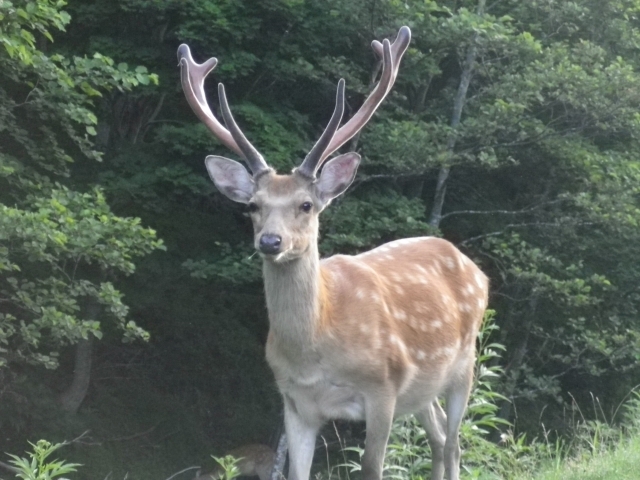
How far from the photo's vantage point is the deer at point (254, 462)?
44.4 ft

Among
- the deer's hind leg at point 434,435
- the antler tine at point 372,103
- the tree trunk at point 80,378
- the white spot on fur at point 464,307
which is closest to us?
the antler tine at point 372,103

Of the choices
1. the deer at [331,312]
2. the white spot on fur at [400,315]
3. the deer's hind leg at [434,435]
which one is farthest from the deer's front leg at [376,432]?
the deer's hind leg at [434,435]

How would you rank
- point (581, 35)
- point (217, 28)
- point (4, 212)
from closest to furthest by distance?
point (4, 212)
point (217, 28)
point (581, 35)

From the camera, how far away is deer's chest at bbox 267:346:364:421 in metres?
5.16

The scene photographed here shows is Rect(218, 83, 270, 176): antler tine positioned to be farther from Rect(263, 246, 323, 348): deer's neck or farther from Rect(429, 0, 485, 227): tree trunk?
Rect(429, 0, 485, 227): tree trunk

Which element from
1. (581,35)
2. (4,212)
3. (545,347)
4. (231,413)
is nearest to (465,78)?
(581,35)

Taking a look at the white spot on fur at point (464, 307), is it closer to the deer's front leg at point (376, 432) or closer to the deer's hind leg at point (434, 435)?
the deer's hind leg at point (434, 435)

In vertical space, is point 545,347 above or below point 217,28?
below

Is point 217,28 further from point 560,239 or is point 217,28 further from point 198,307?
point 560,239

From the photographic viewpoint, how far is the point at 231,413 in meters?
15.7

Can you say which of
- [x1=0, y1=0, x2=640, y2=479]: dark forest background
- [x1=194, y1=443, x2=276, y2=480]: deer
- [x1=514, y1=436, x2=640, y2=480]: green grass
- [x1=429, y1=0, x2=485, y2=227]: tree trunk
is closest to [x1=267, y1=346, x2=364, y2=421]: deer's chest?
[x1=514, y1=436, x2=640, y2=480]: green grass

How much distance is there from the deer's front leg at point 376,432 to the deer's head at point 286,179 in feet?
2.58

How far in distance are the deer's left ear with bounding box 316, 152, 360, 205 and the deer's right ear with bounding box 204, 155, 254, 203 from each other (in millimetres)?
347

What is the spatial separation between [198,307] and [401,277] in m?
9.64
